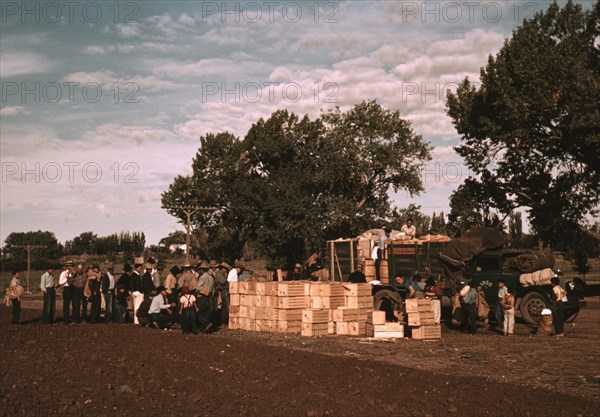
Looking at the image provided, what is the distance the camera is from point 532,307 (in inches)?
840

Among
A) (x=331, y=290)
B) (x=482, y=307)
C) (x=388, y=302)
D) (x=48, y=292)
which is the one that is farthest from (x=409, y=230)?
(x=48, y=292)

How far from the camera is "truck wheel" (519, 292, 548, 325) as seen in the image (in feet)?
69.6

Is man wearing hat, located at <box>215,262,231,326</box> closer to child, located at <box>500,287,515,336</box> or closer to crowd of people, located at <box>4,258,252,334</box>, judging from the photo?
crowd of people, located at <box>4,258,252,334</box>

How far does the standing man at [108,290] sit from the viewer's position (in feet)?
69.9

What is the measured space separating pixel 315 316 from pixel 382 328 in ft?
6.62

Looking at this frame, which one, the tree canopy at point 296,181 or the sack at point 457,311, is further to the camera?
the tree canopy at point 296,181

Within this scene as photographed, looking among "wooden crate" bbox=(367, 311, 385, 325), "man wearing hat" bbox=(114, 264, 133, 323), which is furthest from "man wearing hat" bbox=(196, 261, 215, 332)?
"wooden crate" bbox=(367, 311, 385, 325)

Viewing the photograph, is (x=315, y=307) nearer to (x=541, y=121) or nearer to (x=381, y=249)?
(x=381, y=249)

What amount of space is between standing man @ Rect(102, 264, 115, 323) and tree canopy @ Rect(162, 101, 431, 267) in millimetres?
26604

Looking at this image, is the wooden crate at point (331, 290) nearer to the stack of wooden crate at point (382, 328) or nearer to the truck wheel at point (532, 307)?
the stack of wooden crate at point (382, 328)

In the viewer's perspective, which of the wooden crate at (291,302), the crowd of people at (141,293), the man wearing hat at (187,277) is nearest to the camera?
the wooden crate at (291,302)

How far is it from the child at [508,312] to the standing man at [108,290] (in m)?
12.5

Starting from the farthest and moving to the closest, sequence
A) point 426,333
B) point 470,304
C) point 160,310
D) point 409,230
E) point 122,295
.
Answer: point 409,230
point 122,295
point 160,310
point 470,304
point 426,333

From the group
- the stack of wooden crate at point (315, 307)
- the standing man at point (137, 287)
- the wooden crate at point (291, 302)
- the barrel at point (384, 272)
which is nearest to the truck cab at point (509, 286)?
the barrel at point (384, 272)
